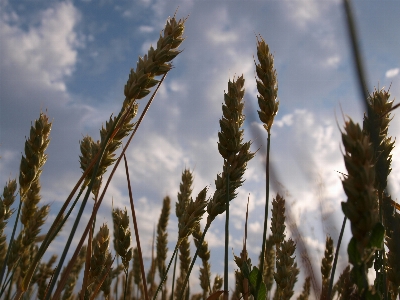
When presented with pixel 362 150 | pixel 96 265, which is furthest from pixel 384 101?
pixel 96 265

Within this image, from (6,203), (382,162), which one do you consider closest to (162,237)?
(6,203)

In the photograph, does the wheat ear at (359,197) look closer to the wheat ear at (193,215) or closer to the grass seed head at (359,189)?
the grass seed head at (359,189)

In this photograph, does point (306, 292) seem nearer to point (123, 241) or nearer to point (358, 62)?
point (123, 241)

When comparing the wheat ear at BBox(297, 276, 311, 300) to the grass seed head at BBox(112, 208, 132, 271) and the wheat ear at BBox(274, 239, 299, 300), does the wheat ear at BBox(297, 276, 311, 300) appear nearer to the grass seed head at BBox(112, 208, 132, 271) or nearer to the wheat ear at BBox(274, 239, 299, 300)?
the wheat ear at BBox(274, 239, 299, 300)

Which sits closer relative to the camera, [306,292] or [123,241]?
[123,241]

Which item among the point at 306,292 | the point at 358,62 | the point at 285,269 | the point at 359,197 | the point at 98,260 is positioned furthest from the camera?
the point at 306,292

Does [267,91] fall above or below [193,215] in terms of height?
above

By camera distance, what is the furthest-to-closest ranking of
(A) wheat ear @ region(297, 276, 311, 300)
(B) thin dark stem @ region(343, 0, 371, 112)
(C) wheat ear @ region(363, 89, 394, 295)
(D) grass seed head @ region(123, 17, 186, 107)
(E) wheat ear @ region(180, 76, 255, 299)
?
(A) wheat ear @ region(297, 276, 311, 300)
(E) wheat ear @ region(180, 76, 255, 299)
(D) grass seed head @ region(123, 17, 186, 107)
(C) wheat ear @ region(363, 89, 394, 295)
(B) thin dark stem @ region(343, 0, 371, 112)

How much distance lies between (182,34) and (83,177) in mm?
837

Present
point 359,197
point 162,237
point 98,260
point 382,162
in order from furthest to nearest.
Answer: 1. point 162,237
2. point 98,260
3. point 382,162
4. point 359,197

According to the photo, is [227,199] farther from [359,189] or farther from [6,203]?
[6,203]

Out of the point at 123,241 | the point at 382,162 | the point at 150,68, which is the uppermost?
the point at 150,68

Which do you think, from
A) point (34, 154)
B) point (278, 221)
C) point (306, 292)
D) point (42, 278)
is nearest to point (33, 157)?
point (34, 154)

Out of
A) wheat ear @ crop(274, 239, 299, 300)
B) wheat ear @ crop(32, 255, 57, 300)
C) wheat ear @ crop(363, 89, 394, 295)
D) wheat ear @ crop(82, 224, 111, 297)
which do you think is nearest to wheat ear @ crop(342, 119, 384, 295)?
wheat ear @ crop(363, 89, 394, 295)
